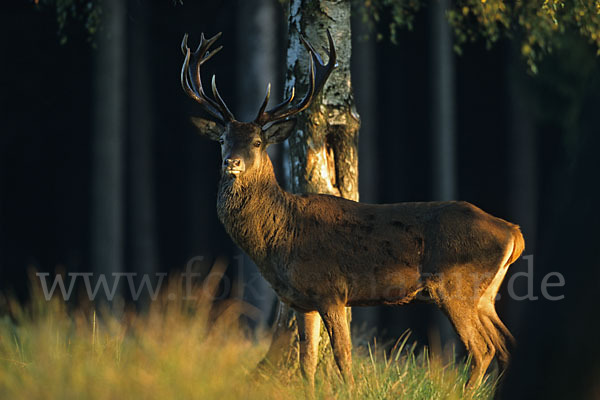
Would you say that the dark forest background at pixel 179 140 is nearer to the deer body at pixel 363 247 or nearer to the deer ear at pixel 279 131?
the deer ear at pixel 279 131

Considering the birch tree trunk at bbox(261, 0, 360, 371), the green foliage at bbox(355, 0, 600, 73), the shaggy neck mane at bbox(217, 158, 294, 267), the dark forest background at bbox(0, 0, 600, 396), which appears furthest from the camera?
the dark forest background at bbox(0, 0, 600, 396)

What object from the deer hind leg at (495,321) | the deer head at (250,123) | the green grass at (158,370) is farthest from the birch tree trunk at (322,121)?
the deer hind leg at (495,321)

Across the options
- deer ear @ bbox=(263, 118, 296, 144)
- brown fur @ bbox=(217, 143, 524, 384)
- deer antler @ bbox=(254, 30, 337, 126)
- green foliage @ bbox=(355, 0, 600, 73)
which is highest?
green foliage @ bbox=(355, 0, 600, 73)

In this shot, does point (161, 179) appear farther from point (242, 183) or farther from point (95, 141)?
point (242, 183)

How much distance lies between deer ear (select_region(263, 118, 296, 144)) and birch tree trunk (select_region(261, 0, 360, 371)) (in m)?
0.59

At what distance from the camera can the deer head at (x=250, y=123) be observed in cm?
690

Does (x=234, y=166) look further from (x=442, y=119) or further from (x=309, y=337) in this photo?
(x=442, y=119)

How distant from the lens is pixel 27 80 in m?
19.8

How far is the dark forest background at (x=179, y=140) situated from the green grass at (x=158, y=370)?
938 cm

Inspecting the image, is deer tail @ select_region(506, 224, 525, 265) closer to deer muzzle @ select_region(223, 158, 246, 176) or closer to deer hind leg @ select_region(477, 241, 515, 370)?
deer hind leg @ select_region(477, 241, 515, 370)

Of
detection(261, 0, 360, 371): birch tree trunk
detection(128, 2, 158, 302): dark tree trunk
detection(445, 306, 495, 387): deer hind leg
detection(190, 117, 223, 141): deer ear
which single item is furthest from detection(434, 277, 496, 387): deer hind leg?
detection(128, 2, 158, 302): dark tree trunk

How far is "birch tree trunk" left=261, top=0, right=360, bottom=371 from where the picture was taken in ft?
25.4

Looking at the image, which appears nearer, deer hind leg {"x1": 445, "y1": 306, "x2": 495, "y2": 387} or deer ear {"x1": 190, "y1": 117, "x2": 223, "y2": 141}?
deer hind leg {"x1": 445, "y1": 306, "x2": 495, "y2": 387}

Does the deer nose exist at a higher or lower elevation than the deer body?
higher
